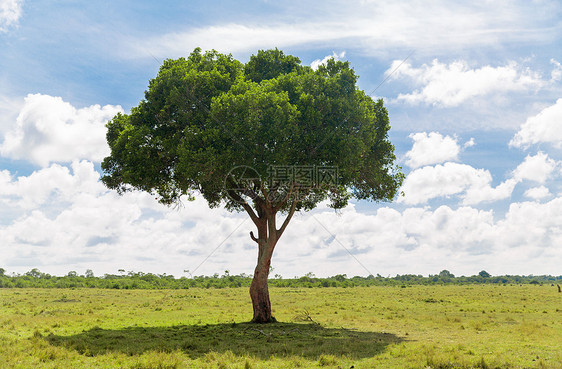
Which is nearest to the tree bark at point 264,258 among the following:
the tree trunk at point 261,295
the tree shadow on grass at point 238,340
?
the tree trunk at point 261,295

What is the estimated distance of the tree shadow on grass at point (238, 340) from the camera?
18297 mm

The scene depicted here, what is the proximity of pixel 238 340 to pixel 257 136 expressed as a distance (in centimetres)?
1049

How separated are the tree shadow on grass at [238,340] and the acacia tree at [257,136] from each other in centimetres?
381

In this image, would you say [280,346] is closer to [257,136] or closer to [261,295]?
[261,295]

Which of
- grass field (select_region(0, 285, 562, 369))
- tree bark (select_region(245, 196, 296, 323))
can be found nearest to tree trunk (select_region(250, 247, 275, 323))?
tree bark (select_region(245, 196, 296, 323))

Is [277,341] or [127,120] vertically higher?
[127,120]

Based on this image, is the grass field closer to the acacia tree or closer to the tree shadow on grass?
the tree shadow on grass

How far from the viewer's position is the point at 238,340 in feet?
70.0

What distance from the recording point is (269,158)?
2320 cm

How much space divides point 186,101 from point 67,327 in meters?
16.5

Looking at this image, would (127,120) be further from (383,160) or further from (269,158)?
(383,160)

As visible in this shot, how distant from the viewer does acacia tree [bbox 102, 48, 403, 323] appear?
76.2ft

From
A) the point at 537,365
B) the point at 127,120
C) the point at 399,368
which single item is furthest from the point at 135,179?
the point at 537,365

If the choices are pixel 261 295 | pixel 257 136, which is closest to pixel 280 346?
pixel 261 295
